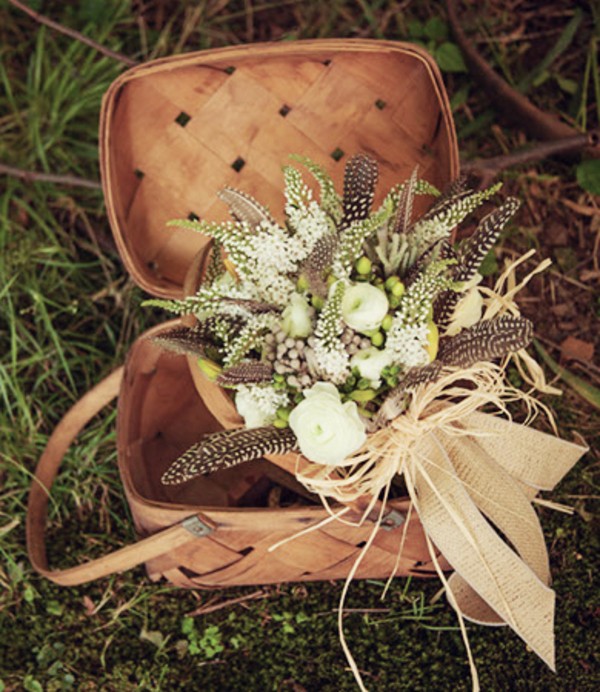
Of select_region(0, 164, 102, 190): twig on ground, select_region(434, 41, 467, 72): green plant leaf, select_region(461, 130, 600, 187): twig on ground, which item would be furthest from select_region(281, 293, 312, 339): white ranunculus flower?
select_region(434, 41, 467, 72): green plant leaf

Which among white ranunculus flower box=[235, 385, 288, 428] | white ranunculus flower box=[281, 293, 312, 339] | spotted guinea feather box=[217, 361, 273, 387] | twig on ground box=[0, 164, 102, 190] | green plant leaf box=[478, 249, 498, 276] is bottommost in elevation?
white ranunculus flower box=[235, 385, 288, 428]

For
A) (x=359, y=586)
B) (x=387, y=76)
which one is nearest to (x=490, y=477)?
(x=359, y=586)

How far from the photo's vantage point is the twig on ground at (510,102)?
1486 millimetres

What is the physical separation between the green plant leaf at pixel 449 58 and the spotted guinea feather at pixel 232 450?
0.94 m

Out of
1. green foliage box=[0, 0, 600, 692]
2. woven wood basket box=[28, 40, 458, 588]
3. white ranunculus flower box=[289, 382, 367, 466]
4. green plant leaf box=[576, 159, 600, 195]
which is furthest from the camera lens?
green plant leaf box=[576, 159, 600, 195]

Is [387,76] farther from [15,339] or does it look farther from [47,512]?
[47,512]

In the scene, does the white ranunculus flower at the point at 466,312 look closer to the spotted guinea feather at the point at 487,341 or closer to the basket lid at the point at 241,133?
the spotted guinea feather at the point at 487,341

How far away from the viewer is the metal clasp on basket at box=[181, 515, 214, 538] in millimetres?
1092

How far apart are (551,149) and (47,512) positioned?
3.78 feet

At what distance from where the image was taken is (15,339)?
1475 mm

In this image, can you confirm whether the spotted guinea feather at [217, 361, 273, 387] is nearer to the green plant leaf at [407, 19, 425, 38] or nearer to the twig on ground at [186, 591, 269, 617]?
the twig on ground at [186, 591, 269, 617]

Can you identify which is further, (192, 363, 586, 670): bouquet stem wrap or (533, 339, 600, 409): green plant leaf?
(533, 339, 600, 409): green plant leaf

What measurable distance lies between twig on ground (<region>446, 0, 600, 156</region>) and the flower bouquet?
0.58 m

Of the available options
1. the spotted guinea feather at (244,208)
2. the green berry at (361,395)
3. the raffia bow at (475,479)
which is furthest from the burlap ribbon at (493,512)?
the spotted guinea feather at (244,208)
